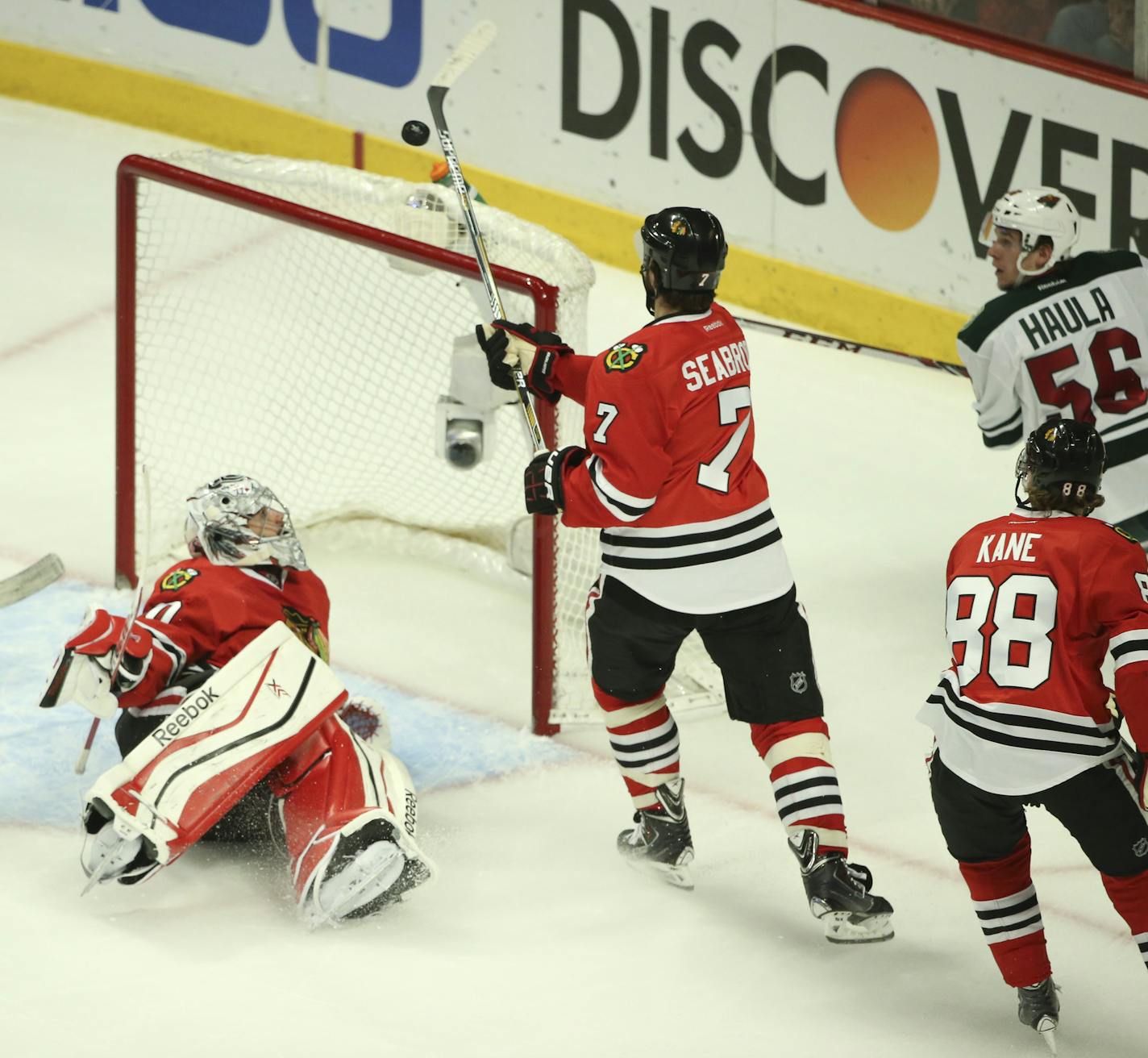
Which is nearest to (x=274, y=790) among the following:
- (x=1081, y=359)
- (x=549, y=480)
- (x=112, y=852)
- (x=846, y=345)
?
(x=112, y=852)

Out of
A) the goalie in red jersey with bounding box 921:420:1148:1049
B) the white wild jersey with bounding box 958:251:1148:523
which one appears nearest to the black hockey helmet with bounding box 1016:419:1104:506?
the goalie in red jersey with bounding box 921:420:1148:1049

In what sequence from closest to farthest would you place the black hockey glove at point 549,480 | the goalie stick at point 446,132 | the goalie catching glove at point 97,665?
the black hockey glove at point 549,480 → the goalie catching glove at point 97,665 → the goalie stick at point 446,132

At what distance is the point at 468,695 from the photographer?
430cm

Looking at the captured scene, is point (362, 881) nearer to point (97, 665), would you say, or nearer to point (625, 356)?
point (97, 665)

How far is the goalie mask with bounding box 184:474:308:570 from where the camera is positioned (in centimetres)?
361

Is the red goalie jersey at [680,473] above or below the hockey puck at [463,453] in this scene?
above

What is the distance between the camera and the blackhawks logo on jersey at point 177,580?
11.7 feet

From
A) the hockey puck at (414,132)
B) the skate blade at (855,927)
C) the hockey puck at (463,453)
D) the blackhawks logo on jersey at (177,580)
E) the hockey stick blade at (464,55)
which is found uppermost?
the hockey stick blade at (464,55)

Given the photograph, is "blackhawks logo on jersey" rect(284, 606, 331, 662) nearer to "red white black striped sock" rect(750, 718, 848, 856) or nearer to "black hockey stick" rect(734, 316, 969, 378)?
"red white black striped sock" rect(750, 718, 848, 856)

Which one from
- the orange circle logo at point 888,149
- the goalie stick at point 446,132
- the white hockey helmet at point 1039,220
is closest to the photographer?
the goalie stick at point 446,132

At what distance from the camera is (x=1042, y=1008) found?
3076 millimetres

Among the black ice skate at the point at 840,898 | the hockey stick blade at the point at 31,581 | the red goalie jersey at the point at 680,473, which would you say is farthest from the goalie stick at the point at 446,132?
the hockey stick blade at the point at 31,581

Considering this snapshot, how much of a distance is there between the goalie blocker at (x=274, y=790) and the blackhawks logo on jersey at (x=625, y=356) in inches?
28.1

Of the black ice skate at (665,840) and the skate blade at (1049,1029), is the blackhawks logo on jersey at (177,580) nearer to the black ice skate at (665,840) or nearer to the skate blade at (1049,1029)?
the black ice skate at (665,840)
